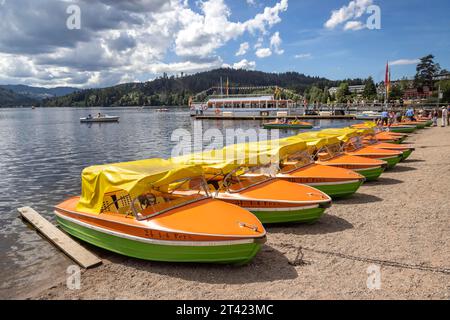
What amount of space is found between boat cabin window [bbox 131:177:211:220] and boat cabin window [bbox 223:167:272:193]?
1.35m

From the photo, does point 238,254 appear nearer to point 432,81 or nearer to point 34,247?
point 34,247

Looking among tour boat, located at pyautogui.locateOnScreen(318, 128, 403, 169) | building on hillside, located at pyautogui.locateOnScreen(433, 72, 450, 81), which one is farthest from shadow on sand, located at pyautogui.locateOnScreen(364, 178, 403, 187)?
building on hillside, located at pyautogui.locateOnScreen(433, 72, 450, 81)

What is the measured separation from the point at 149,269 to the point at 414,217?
320 inches

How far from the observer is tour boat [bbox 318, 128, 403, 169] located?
17297 millimetres

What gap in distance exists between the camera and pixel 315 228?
403 inches

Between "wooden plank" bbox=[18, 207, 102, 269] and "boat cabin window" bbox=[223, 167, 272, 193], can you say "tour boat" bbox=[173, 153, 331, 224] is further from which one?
"wooden plank" bbox=[18, 207, 102, 269]

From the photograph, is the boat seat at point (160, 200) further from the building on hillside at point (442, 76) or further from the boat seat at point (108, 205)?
the building on hillside at point (442, 76)

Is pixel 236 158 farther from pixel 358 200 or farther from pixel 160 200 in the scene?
pixel 358 200

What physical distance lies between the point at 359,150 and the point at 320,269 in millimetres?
12020

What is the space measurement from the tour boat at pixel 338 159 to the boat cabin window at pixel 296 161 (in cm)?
93

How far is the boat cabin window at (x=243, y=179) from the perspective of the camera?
10.5 metres

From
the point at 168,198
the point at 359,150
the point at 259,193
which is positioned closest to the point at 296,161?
the point at 259,193

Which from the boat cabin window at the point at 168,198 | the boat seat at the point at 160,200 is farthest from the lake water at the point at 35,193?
the boat seat at the point at 160,200
